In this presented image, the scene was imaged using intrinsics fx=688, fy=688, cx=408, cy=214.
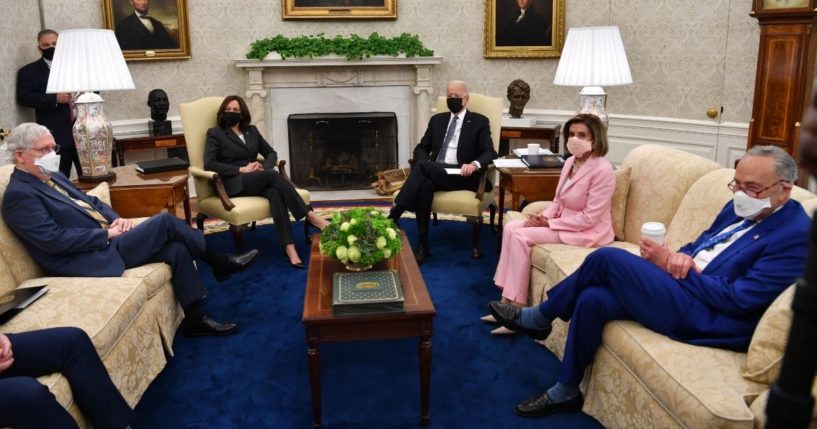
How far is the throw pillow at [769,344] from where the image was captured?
2.32 meters

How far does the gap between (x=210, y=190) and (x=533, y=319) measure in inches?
117

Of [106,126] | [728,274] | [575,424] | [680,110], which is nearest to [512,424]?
[575,424]

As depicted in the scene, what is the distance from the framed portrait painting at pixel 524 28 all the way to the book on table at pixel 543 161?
8.20 feet

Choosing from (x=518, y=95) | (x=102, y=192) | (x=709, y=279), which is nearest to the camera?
(x=709, y=279)

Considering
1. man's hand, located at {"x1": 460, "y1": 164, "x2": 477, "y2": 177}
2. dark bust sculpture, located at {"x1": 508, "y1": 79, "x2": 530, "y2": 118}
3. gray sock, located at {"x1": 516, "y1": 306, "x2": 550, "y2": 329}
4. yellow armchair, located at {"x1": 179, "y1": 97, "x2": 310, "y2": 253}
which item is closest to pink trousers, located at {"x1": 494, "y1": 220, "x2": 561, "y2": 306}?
gray sock, located at {"x1": 516, "y1": 306, "x2": 550, "y2": 329}

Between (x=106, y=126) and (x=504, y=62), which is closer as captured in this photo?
(x=106, y=126)

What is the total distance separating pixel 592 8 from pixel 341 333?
543 centimetres

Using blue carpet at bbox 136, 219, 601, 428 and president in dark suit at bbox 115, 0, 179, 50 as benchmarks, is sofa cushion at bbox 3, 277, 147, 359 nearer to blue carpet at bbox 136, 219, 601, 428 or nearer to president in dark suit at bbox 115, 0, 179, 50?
blue carpet at bbox 136, 219, 601, 428

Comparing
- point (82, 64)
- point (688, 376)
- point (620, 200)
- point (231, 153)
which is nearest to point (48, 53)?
point (82, 64)

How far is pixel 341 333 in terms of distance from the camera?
2.95 meters

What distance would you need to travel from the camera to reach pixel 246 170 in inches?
208

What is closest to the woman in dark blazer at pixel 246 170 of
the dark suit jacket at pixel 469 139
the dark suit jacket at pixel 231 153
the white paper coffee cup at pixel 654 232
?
the dark suit jacket at pixel 231 153

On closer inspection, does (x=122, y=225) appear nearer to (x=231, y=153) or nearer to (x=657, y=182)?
(x=231, y=153)

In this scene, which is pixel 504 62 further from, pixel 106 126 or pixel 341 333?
pixel 341 333
